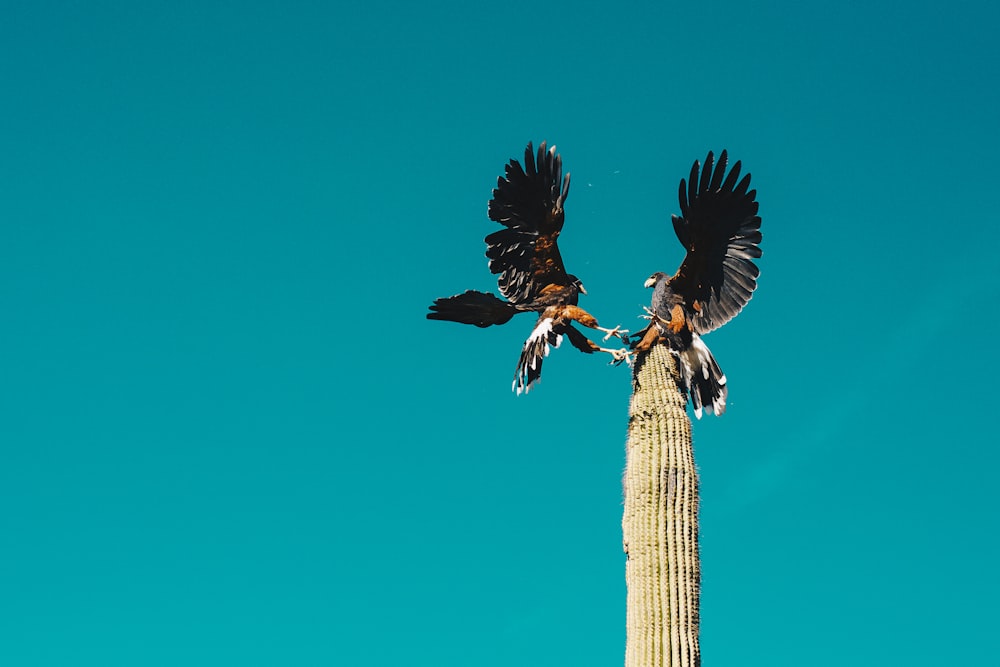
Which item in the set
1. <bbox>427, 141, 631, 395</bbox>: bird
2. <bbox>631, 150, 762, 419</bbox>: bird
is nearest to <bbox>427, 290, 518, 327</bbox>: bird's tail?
<bbox>427, 141, 631, 395</bbox>: bird

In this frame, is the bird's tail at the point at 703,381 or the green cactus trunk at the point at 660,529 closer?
the green cactus trunk at the point at 660,529

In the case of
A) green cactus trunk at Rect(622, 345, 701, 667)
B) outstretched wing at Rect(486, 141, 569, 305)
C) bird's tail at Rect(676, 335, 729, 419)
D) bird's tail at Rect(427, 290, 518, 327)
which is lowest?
green cactus trunk at Rect(622, 345, 701, 667)

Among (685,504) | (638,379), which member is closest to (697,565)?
(685,504)

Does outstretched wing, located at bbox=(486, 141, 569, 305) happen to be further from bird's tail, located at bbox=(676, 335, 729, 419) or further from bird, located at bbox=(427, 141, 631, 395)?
bird's tail, located at bbox=(676, 335, 729, 419)

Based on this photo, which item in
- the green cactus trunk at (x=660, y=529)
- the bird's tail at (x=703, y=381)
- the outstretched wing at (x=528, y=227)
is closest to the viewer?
the green cactus trunk at (x=660, y=529)

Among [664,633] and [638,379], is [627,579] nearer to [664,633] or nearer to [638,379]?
[664,633]

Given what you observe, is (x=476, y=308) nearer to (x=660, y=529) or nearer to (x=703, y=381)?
(x=703, y=381)

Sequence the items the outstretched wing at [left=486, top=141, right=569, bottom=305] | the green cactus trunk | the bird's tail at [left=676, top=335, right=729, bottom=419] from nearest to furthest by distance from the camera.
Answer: the green cactus trunk < the bird's tail at [left=676, top=335, right=729, bottom=419] < the outstretched wing at [left=486, top=141, right=569, bottom=305]

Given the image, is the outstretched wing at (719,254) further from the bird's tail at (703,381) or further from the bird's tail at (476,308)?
the bird's tail at (476,308)

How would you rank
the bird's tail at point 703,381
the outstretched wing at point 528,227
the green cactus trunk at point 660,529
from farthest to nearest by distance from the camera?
the outstretched wing at point 528,227 < the bird's tail at point 703,381 < the green cactus trunk at point 660,529

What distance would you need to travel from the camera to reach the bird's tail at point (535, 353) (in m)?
11.9

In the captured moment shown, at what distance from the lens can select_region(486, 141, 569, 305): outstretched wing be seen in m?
12.2

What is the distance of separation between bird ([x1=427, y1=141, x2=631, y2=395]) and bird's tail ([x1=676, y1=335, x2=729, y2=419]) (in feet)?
2.83

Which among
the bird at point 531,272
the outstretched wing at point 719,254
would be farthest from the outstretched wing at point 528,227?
the outstretched wing at point 719,254
